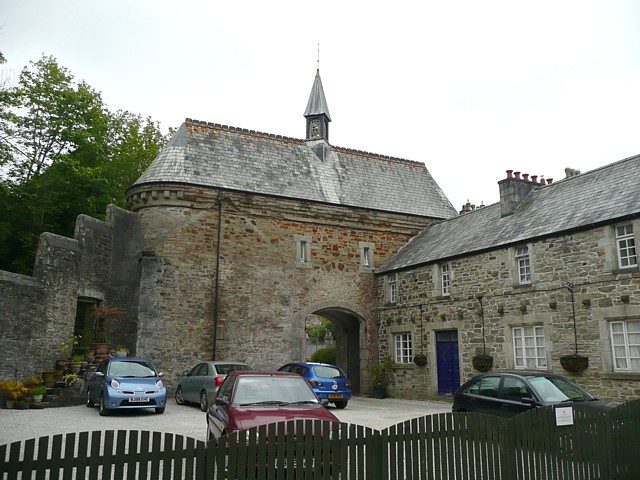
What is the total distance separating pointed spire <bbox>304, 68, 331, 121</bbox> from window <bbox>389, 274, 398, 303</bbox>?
30.1ft

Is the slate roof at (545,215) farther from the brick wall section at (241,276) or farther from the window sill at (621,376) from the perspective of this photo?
the window sill at (621,376)

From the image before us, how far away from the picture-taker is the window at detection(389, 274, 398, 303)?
2253cm

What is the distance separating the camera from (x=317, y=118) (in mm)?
27125

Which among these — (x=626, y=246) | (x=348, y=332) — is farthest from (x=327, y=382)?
(x=348, y=332)

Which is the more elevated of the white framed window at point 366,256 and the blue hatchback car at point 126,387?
the white framed window at point 366,256

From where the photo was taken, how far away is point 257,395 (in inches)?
320

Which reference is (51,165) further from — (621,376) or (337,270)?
(621,376)

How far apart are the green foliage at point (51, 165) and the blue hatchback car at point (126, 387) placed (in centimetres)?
958

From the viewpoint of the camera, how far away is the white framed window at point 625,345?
13.9 metres

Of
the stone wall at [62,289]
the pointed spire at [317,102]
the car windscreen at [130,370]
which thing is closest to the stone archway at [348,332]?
the stone wall at [62,289]

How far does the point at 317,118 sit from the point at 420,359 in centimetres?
1307

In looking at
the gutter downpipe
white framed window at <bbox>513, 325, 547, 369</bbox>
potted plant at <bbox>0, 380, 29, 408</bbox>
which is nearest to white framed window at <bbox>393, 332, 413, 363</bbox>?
white framed window at <bbox>513, 325, 547, 369</bbox>

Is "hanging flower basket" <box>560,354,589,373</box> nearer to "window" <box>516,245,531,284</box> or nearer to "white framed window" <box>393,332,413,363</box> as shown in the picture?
"window" <box>516,245,531,284</box>

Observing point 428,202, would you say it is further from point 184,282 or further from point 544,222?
point 184,282
